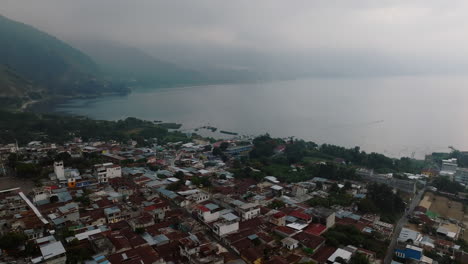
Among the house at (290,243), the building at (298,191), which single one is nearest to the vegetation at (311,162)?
the building at (298,191)

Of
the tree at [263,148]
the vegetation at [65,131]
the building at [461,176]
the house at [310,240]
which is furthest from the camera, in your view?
the vegetation at [65,131]

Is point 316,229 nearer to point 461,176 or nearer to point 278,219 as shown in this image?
point 278,219

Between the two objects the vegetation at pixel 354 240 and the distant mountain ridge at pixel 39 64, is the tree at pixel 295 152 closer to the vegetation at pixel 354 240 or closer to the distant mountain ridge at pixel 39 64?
the vegetation at pixel 354 240

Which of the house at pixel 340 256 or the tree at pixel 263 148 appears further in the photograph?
the tree at pixel 263 148

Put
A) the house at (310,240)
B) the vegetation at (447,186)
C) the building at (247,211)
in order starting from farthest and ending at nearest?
the vegetation at (447,186) < the building at (247,211) < the house at (310,240)

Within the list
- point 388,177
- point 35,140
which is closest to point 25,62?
point 35,140

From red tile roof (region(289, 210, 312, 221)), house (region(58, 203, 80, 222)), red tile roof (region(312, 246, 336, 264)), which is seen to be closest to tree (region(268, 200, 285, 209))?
red tile roof (region(289, 210, 312, 221))

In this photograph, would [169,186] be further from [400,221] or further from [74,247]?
[400,221]

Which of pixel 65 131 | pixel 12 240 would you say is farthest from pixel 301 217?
pixel 65 131

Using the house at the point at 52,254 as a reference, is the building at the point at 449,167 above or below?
below
